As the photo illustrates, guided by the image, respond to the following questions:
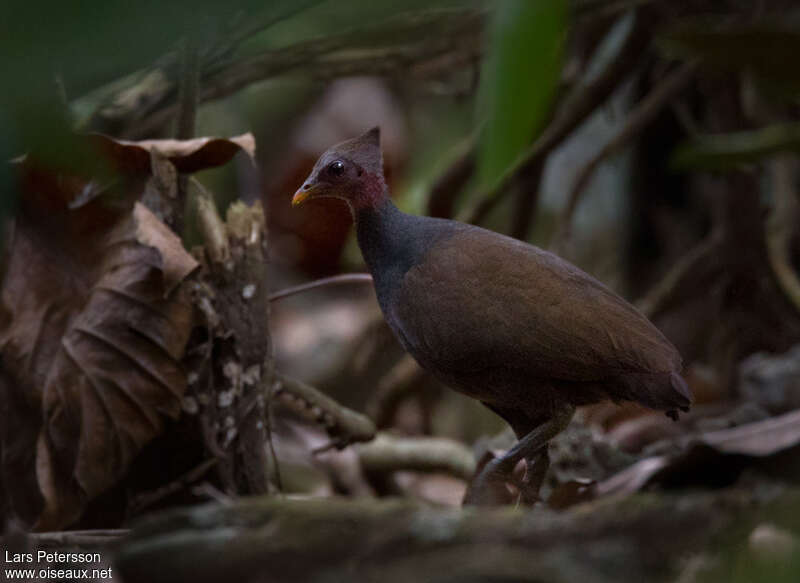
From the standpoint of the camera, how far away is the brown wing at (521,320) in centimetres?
221

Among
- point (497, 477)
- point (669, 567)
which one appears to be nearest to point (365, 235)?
point (497, 477)

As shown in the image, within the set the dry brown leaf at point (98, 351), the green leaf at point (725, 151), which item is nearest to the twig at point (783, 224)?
the green leaf at point (725, 151)

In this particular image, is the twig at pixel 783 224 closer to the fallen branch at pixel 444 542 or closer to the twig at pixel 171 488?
the twig at pixel 171 488

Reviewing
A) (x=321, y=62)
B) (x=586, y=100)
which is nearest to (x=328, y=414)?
(x=321, y=62)

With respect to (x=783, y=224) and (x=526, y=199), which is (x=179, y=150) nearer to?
(x=526, y=199)

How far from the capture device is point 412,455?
4.21 metres

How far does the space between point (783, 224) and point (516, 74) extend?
443cm

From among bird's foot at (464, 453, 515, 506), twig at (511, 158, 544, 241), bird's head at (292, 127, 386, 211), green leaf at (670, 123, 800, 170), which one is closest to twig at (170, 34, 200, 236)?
bird's head at (292, 127, 386, 211)

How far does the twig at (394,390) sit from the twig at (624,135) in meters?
0.88

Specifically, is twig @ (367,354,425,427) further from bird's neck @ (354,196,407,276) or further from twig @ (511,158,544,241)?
bird's neck @ (354,196,407,276)

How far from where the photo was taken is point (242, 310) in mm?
2812

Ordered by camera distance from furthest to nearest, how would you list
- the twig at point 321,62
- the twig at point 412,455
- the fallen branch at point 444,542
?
the twig at point 412,455, the twig at point 321,62, the fallen branch at point 444,542

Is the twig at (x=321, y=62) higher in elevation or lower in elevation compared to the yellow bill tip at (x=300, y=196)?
higher

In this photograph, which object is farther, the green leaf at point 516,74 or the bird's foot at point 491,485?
the bird's foot at point 491,485
